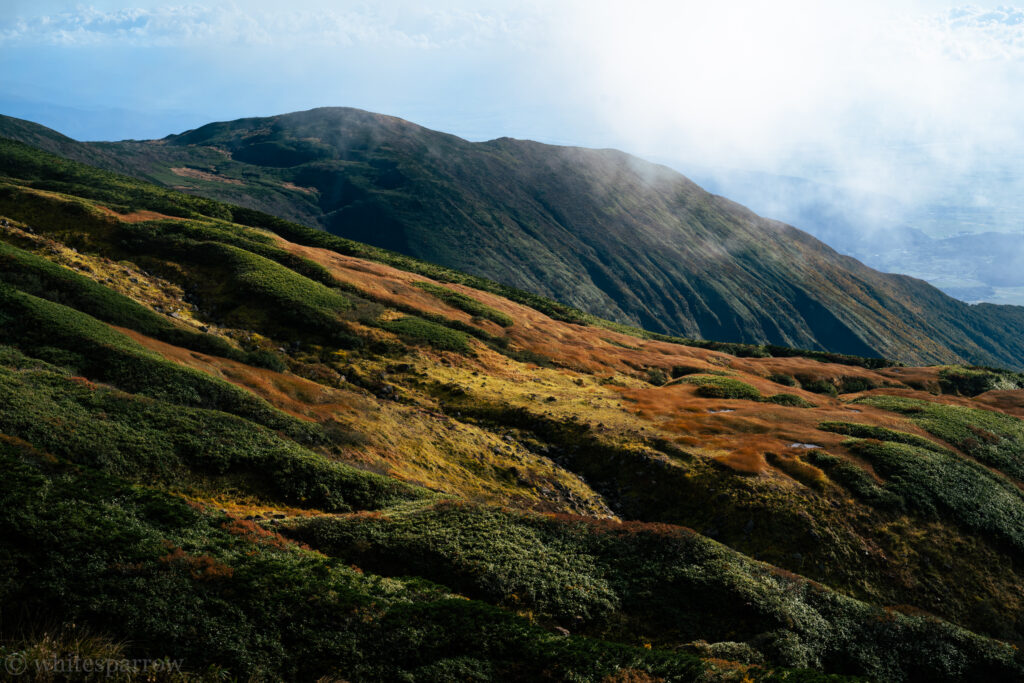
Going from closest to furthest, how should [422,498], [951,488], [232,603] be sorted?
[232,603] < [422,498] < [951,488]

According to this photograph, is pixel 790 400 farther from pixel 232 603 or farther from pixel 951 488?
pixel 232 603

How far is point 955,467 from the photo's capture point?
49938mm

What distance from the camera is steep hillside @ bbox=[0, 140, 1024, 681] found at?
52.1 feet

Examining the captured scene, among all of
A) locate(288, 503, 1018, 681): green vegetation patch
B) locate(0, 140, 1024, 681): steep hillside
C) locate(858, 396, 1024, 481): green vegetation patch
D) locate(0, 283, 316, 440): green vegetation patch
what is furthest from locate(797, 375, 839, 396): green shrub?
locate(0, 283, 316, 440): green vegetation patch

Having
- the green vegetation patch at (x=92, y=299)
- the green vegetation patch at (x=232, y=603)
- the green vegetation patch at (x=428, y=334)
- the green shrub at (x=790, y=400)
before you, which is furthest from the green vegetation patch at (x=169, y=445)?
the green shrub at (x=790, y=400)

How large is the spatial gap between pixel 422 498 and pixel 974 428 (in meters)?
67.1

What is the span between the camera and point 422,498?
30250 millimetres

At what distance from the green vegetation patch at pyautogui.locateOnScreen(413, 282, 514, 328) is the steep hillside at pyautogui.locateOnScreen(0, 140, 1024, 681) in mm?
10179

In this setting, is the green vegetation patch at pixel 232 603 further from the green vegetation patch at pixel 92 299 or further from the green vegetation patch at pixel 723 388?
the green vegetation patch at pixel 723 388

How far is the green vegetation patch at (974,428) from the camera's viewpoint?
56.1 meters

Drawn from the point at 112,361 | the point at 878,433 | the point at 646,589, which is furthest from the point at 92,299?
the point at 878,433

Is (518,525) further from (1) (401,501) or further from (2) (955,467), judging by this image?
(2) (955,467)

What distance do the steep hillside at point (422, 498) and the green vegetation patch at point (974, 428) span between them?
0.41m

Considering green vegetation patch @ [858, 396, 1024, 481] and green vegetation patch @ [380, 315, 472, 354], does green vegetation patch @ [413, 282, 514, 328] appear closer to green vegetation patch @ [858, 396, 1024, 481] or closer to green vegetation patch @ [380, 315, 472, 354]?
green vegetation patch @ [380, 315, 472, 354]
